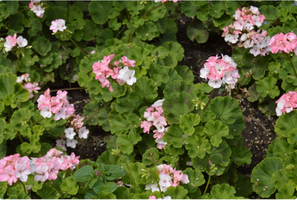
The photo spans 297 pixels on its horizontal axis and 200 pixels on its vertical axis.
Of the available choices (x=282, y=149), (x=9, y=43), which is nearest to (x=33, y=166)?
(x=9, y=43)

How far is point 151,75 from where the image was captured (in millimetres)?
3496

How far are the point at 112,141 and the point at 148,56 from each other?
0.90m

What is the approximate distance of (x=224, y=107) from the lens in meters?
3.17

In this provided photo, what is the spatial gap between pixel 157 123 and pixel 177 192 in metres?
0.70

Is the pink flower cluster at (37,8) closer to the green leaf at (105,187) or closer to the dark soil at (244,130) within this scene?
the dark soil at (244,130)

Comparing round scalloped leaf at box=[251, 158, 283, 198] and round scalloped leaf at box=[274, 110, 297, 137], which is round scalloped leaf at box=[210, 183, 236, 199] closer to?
round scalloped leaf at box=[251, 158, 283, 198]

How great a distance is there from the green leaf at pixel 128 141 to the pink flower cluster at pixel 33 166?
0.50 metres

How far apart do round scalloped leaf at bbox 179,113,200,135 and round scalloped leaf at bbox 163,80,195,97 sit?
0.35 metres

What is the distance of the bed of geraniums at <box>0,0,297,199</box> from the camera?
272 centimetres

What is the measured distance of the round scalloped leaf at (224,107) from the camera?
10.3 ft

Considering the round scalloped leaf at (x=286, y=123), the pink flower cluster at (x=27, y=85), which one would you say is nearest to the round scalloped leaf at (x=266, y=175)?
the round scalloped leaf at (x=286, y=123)

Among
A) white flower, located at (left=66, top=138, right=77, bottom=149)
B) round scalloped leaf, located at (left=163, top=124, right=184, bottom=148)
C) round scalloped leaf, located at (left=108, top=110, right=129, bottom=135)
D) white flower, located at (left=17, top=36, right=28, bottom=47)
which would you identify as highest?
white flower, located at (left=17, top=36, right=28, bottom=47)

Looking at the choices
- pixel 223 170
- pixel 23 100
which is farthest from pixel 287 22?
pixel 23 100

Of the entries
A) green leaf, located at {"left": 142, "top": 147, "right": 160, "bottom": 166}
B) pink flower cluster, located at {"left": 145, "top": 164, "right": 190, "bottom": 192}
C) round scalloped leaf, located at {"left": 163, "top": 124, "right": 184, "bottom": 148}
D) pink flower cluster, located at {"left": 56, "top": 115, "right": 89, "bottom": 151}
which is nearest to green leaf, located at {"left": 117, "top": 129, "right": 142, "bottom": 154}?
green leaf, located at {"left": 142, "top": 147, "right": 160, "bottom": 166}
